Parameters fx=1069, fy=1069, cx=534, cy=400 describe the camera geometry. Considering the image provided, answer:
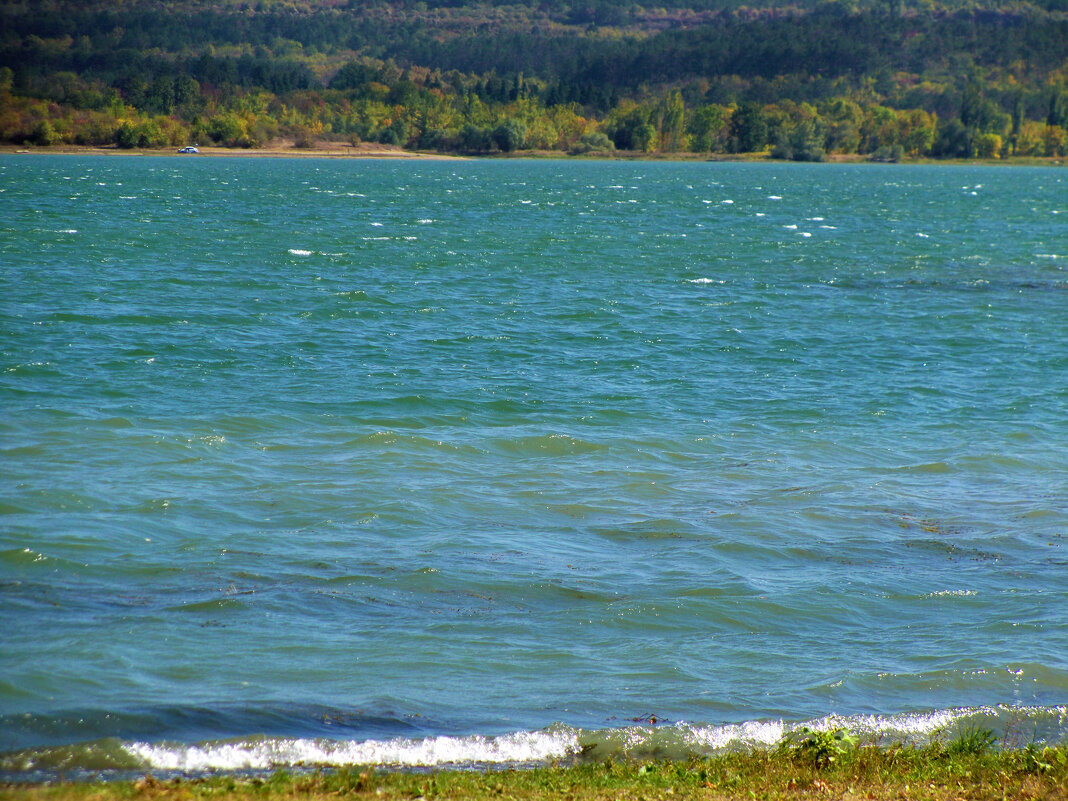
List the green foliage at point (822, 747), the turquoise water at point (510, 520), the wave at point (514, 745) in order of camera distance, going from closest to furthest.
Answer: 1. the wave at point (514, 745)
2. the green foliage at point (822, 747)
3. the turquoise water at point (510, 520)

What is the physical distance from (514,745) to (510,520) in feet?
18.3

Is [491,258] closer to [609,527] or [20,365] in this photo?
[20,365]

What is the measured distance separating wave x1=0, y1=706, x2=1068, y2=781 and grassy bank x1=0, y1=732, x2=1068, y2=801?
10.5 inches

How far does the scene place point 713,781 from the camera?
20.8ft

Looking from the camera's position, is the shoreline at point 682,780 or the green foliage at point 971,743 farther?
the green foliage at point 971,743

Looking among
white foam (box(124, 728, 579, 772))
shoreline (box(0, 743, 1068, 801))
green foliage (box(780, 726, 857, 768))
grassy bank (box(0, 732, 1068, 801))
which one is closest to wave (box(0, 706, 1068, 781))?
white foam (box(124, 728, 579, 772))

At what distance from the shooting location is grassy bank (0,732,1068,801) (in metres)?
5.82

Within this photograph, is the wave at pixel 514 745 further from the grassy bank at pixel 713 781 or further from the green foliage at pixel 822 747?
the green foliage at pixel 822 747

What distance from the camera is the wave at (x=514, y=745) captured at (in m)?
6.55

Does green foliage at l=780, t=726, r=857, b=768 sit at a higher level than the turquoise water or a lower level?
higher

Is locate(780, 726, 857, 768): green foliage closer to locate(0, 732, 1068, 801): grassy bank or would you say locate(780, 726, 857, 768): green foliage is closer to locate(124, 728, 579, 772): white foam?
locate(0, 732, 1068, 801): grassy bank

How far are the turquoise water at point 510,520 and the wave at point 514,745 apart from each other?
34 millimetres

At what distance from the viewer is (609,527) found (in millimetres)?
12445

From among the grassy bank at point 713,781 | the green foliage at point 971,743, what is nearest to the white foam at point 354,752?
the grassy bank at point 713,781
